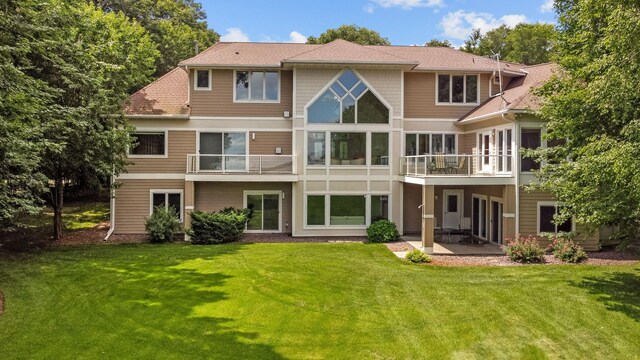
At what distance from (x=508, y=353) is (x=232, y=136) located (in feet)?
50.7

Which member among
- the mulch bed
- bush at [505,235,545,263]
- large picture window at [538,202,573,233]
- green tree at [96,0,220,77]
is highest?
green tree at [96,0,220,77]

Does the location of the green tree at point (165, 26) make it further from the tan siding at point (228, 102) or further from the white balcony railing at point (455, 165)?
the white balcony railing at point (455, 165)

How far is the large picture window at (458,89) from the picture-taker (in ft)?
68.2

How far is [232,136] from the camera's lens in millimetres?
20438

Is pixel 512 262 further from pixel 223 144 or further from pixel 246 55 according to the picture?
pixel 246 55

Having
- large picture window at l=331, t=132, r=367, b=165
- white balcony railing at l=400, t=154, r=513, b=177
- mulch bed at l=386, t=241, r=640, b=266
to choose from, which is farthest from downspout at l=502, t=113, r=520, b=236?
large picture window at l=331, t=132, r=367, b=165

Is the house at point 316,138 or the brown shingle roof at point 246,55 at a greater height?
the brown shingle roof at point 246,55

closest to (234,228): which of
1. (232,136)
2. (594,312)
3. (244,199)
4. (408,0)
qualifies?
(244,199)

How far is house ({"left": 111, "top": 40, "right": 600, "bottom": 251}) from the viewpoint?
19594 mm

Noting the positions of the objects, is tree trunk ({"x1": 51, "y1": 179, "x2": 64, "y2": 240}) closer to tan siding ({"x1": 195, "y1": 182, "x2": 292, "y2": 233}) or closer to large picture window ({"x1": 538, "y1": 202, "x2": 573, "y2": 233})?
tan siding ({"x1": 195, "y1": 182, "x2": 292, "y2": 233})

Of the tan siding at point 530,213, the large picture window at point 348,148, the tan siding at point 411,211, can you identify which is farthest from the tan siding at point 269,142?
the tan siding at point 530,213

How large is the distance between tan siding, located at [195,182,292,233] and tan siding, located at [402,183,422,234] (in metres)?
5.49

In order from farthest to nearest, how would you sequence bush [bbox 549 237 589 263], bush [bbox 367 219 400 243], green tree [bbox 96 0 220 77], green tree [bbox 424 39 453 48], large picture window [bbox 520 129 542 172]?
green tree [bbox 424 39 453 48], green tree [bbox 96 0 220 77], bush [bbox 367 219 400 243], large picture window [bbox 520 129 542 172], bush [bbox 549 237 589 263]

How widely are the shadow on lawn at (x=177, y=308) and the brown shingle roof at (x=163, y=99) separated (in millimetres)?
7947
